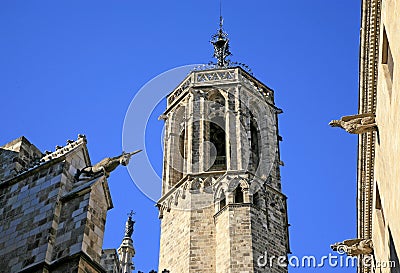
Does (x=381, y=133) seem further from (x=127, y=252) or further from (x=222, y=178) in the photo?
(x=222, y=178)

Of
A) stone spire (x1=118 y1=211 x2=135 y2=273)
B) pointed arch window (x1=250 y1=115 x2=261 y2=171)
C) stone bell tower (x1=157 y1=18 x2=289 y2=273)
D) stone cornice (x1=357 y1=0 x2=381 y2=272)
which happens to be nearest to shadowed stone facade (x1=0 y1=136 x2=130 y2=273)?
stone cornice (x1=357 y1=0 x2=381 y2=272)

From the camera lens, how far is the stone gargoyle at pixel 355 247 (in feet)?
46.6

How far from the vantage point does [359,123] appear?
1226cm

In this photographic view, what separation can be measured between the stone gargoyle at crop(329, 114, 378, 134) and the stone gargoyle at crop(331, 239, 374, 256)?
2683mm

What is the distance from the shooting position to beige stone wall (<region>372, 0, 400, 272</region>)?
1005 centimetres

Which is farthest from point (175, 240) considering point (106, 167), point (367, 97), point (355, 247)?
point (367, 97)

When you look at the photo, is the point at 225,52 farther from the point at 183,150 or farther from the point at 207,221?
the point at 207,221

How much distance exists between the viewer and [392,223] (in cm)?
1105

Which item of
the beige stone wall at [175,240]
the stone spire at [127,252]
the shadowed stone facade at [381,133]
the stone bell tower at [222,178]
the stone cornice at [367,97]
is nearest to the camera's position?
the shadowed stone facade at [381,133]

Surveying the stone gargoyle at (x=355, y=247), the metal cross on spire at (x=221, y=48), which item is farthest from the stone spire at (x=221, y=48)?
the stone gargoyle at (x=355, y=247)

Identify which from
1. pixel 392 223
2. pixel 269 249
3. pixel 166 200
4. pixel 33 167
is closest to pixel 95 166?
Answer: pixel 33 167

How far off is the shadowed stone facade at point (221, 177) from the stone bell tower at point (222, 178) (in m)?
0.03

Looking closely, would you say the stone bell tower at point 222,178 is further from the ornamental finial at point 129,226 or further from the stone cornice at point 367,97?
the stone cornice at point 367,97

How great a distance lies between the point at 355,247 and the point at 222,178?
34.6 feet
